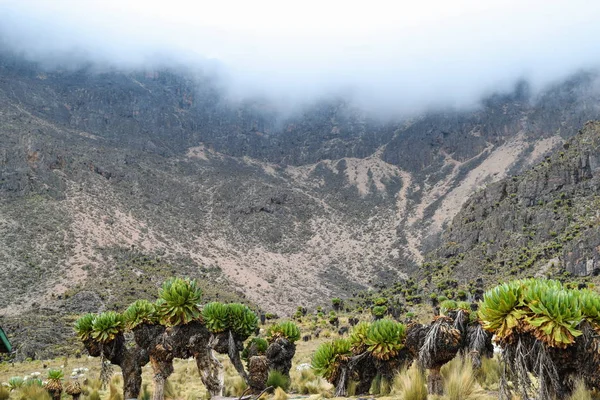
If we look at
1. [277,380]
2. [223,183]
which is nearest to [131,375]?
[277,380]

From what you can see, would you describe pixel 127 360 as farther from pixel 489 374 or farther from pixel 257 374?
pixel 489 374

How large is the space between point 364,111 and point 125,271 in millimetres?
150383

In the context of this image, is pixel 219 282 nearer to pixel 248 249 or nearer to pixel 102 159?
pixel 248 249

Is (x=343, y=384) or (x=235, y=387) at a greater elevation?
(x=343, y=384)

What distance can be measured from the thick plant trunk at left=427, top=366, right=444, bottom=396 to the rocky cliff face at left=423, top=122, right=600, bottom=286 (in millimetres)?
45910

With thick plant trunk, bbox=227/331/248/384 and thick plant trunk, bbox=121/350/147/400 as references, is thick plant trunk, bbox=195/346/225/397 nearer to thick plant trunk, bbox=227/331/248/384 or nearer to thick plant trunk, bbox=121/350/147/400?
thick plant trunk, bbox=227/331/248/384

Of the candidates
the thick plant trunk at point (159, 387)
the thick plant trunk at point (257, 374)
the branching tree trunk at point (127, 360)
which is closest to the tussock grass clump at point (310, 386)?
the thick plant trunk at point (257, 374)

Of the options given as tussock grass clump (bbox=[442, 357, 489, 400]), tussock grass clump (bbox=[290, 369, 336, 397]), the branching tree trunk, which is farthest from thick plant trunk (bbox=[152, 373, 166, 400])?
tussock grass clump (bbox=[442, 357, 489, 400])

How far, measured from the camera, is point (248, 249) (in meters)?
99.4

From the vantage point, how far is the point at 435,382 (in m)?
8.20

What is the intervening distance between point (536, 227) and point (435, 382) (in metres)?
63.6

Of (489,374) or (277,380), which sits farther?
(277,380)

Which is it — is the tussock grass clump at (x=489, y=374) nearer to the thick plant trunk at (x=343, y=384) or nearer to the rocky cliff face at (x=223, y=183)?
the thick plant trunk at (x=343, y=384)

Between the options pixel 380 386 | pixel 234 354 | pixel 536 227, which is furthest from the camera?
pixel 536 227
